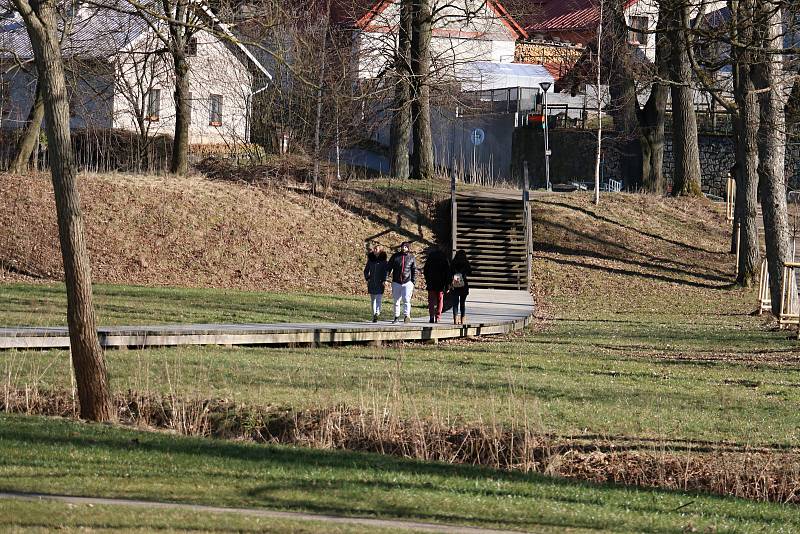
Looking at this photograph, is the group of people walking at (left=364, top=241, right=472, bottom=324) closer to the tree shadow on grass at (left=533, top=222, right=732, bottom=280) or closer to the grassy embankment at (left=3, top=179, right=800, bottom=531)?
the grassy embankment at (left=3, top=179, right=800, bottom=531)

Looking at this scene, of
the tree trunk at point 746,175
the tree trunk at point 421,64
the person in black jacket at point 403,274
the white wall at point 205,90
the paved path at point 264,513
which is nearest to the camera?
the paved path at point 264,513

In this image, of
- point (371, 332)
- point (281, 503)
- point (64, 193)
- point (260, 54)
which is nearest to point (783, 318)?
point (371, 332)

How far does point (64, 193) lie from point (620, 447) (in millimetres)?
6207

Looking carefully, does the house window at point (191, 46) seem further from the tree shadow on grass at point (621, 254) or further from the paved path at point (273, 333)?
the paved path at point (273, 333)

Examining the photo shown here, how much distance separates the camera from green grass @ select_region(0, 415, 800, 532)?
28.0 ft

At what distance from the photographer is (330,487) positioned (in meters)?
9.26

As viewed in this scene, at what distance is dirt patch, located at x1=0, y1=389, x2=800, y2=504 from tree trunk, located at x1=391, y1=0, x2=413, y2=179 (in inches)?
915

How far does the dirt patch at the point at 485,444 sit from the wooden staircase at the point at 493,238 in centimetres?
2019

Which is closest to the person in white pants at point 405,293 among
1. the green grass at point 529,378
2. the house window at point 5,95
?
the green grass at point 529,378

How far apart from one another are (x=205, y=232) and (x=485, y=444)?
70.0ft

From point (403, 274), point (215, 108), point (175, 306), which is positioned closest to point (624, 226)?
point (403, 274)

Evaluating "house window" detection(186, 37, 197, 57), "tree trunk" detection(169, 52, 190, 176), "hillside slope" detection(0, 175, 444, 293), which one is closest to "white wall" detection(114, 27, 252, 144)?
"house window" detection(186, 37, 197, 57)

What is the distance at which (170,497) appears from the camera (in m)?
8.54

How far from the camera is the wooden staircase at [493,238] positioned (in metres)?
33.4
